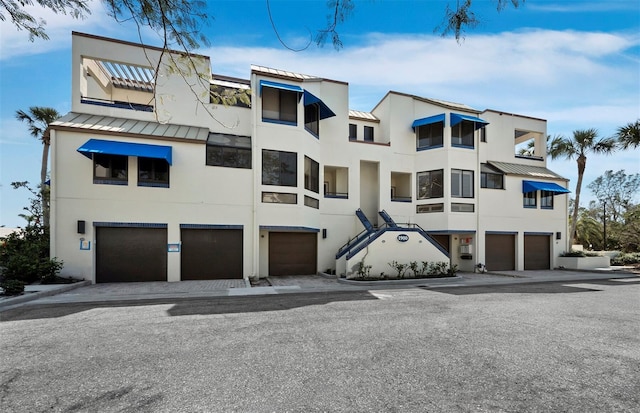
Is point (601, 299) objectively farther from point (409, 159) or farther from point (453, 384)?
point (409, 159)

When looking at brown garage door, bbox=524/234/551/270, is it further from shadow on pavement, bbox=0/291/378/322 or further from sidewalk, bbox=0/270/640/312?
shadow on pavement, bbox=0/291/378/322

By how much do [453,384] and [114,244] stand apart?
1448 cm

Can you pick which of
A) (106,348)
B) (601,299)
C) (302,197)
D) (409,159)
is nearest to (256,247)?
(302,197)

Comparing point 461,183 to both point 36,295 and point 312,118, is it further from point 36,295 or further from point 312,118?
point 36,295

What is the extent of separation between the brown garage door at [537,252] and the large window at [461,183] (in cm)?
586

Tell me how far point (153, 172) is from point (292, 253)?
25.6 ft

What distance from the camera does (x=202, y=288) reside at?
40.4 ft

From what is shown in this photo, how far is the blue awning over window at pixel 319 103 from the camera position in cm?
1612

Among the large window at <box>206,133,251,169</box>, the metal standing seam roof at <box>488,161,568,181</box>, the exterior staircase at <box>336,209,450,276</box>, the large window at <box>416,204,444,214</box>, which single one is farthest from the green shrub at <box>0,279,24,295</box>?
the metal standing seam roof at <box>488,161,568,181</box>

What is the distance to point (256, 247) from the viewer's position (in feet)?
49.6

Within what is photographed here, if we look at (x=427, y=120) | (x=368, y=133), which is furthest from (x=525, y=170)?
(x=368, y=133)

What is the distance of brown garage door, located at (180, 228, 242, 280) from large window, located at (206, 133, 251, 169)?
3.26 meters

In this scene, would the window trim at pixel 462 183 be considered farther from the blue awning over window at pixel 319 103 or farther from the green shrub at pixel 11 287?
the green shrub at pixel 11 287

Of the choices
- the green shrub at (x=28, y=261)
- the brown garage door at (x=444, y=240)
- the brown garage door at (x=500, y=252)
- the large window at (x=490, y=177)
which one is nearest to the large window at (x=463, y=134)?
the large window at (x=490, y=177)
